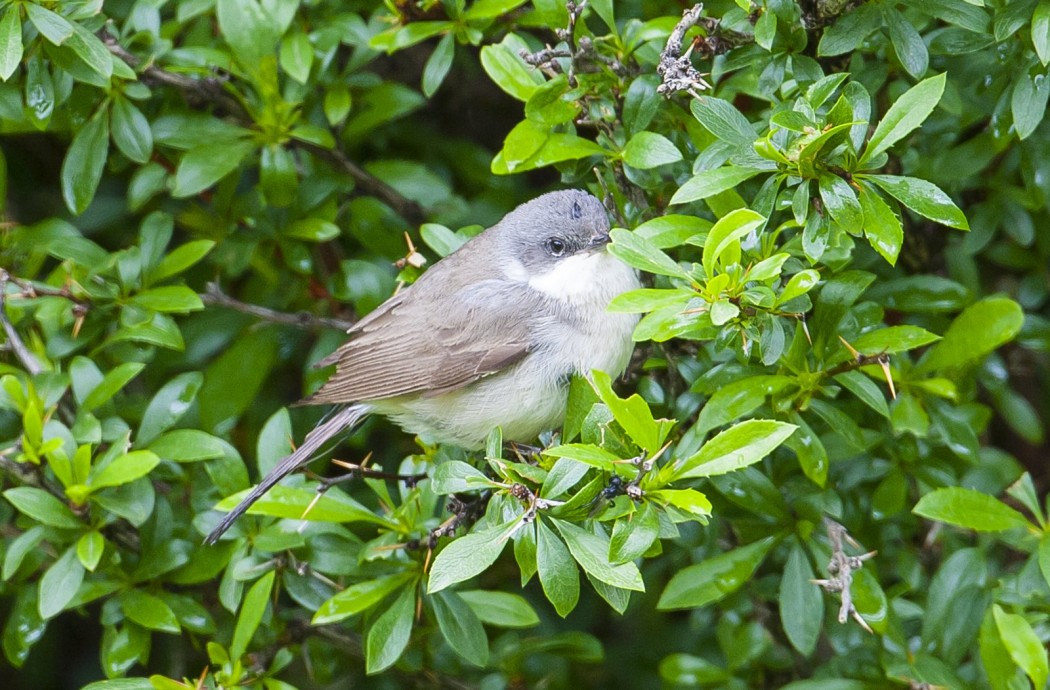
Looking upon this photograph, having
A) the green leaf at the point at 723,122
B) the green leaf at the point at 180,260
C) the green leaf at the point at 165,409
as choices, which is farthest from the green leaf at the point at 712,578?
the green leaf at the point at 180,260

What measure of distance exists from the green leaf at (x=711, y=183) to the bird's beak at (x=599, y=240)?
34.4 inches

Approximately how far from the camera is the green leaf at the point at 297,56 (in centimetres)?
371

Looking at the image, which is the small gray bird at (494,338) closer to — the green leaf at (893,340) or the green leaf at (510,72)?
A: the green leaf at (510,72)

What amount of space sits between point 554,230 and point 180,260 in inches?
51.8

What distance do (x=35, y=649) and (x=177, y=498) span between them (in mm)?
1733

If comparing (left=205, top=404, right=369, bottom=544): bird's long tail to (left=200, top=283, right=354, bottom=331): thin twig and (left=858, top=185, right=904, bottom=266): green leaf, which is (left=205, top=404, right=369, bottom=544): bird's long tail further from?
(left=858, top=185, right=904, bottom=266): green leaf

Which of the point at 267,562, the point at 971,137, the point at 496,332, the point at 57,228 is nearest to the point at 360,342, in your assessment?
the point at 496,332

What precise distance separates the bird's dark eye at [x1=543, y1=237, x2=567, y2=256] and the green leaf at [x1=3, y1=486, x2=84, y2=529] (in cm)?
Result: 176

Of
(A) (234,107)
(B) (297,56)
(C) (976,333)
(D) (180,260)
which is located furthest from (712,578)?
(A) (234,107)

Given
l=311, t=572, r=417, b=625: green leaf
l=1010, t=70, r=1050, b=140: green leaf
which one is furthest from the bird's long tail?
l=1010, t=70, r=1050, b=140: green leaf

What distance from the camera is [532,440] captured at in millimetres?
3762

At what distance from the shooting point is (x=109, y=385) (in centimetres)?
355

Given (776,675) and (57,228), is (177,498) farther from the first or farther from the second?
(776,675)

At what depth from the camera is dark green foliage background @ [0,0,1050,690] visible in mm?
2676
